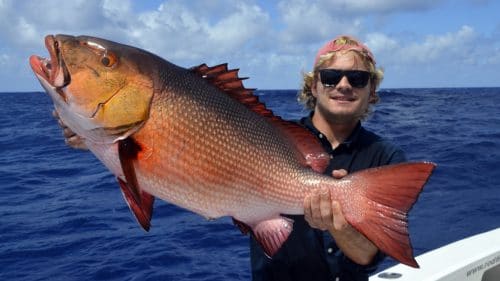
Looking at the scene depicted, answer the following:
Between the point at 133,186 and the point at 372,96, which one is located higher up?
the point at 372,96

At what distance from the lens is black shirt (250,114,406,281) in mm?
3436

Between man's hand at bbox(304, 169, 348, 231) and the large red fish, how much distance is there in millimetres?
35

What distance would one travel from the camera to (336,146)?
11.9 feet

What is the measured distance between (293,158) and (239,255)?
18.5ft

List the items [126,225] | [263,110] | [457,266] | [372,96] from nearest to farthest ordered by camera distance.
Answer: [263,110]
[372,96]
[457,266]
[126,225]

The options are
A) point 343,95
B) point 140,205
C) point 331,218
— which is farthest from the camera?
point 343,95

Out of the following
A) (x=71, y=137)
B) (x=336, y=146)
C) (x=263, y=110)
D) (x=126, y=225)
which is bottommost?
(x=126, y=225)

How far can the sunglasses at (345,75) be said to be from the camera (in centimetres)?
344

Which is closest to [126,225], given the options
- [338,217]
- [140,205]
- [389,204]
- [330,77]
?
[330,77]

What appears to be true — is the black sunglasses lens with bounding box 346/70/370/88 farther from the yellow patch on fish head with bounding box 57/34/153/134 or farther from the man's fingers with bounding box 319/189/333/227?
the yellow patch on fish head with bounding box 57/34/153/134

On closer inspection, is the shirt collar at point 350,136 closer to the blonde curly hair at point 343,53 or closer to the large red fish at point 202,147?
the blonde curly hair at point 343,53

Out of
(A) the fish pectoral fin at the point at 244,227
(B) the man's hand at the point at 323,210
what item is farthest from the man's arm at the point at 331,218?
(A) the fish pectoral fin at the point at 244,227

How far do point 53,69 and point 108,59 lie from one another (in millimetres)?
218

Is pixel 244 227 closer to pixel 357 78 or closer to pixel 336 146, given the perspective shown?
pixel 336 146
